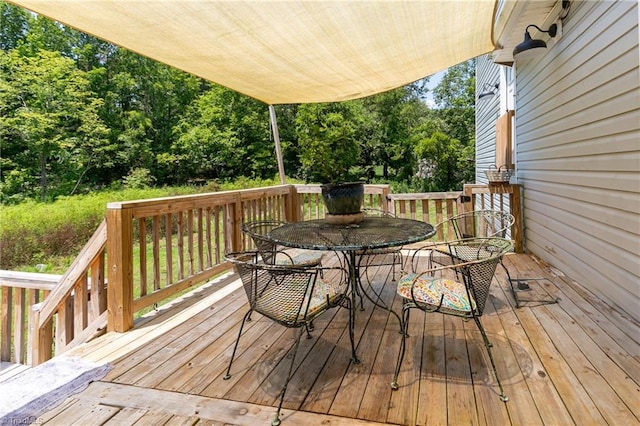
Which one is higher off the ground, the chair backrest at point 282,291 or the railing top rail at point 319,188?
the railing top rail at point 319,188

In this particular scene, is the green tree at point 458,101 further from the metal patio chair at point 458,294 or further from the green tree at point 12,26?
the green tree at point 12,26

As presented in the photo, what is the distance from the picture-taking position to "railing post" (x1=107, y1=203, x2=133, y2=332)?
8.18ft

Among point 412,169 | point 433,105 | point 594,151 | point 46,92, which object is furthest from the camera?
point 433,105

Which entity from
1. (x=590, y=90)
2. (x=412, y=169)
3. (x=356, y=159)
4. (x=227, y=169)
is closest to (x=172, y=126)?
(x=227, y=169)

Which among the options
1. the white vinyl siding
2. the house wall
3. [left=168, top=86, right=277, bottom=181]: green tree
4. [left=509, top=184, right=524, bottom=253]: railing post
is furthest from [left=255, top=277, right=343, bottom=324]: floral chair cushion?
[left=168, top=86, right=277, bottom=181]: green tree

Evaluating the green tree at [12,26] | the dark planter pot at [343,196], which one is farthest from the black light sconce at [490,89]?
the green tree at [12,26]

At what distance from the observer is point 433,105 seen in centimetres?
1995

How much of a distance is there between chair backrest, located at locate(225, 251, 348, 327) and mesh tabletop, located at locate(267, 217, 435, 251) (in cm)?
34

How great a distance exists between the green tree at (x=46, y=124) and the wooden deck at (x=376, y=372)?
12991 millimetres

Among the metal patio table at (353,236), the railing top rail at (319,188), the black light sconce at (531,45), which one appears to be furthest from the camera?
the railing top rail at (319,188)

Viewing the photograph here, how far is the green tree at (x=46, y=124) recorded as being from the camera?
38.2 feet

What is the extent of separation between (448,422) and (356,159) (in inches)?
629

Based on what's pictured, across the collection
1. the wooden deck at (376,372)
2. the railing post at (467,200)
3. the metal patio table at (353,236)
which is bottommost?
the wooden deck at (376,372)

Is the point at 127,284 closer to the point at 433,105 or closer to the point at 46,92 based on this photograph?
the point at 46,92
